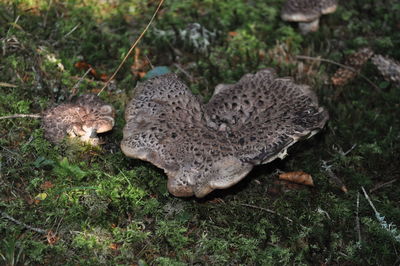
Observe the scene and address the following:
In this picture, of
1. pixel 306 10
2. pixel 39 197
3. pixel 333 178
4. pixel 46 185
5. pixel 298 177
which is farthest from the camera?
pixel 306 10

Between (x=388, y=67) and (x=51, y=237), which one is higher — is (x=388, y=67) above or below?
above

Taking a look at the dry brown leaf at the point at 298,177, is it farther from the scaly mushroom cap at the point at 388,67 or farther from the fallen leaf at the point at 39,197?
the fallen leaf at the point at 39,197

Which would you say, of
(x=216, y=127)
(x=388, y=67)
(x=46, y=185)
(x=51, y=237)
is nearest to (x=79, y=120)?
(x=46, y=185)

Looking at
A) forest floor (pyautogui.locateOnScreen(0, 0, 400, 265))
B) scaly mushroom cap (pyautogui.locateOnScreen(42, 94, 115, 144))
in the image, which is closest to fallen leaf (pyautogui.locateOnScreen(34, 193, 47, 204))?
forest floor (pyautogui.locateOnScreen(0, 0, 400, 265))

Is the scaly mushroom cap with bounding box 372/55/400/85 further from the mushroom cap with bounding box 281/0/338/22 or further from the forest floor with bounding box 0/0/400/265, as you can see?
the mushroom cap with bounding box 281/0/338/22

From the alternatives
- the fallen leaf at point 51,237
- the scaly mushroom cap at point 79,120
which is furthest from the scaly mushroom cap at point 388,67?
the fallen leaf at point 51,237

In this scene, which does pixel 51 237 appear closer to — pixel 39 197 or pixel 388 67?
pixel 39 197

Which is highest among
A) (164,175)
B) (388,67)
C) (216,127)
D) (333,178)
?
(216,127)
